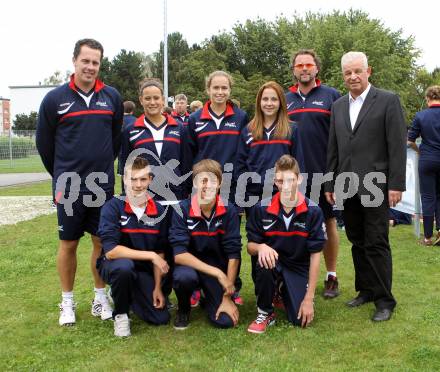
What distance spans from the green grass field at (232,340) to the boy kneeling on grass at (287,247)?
0.61 ft

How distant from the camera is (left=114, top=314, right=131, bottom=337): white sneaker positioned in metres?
4.08

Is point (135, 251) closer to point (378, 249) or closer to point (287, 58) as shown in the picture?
point (378, 249)

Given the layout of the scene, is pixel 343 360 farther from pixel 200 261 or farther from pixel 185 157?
pixel 185 157

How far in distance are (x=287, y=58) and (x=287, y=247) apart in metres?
43.4

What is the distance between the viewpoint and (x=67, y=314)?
4.39m

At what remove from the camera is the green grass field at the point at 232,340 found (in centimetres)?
351

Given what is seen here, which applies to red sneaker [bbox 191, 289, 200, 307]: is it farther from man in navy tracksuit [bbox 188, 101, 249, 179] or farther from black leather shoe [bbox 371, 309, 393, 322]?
black leather shoe [bbox 371, 309, 393, 322]

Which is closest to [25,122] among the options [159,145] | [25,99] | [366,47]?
[25,99]

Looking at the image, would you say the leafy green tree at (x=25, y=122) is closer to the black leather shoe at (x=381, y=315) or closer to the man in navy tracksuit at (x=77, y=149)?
the man in navy tracksuit at (x=77, y=149)

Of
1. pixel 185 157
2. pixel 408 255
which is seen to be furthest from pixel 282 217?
pixel 408 255

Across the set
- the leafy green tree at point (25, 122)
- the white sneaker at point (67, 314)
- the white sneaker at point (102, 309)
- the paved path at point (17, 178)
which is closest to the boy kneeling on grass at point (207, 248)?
the white sneaker at point (102, 309)

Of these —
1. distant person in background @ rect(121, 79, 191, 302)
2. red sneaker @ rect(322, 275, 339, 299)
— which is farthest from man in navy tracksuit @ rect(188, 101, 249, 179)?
red sneaker @ rect(322, 275, 339, 299)

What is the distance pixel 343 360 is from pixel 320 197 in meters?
1.80

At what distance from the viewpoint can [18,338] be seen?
4.08 m
